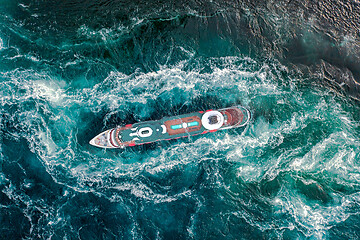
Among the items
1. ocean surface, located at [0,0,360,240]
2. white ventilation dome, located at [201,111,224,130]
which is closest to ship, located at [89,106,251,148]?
white ventilation dome, located at [201,111,224,130]

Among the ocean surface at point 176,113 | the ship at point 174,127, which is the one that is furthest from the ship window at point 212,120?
the ocean surface at point 176,113

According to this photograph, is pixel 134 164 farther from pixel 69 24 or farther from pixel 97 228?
pixel 69 24

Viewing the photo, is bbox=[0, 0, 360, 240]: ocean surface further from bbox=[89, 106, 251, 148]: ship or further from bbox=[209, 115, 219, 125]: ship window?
bbox=[209, 115, 219, 125]: ship window

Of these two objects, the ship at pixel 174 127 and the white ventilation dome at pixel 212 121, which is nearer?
the ship at pixel 174 127

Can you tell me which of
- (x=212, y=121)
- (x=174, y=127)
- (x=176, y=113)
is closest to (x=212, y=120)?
(x=212, y=121)

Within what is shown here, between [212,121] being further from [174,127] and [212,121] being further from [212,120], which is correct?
[174,127]

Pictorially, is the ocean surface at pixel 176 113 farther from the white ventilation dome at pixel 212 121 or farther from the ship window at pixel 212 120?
the ship window at pixel 212 120
